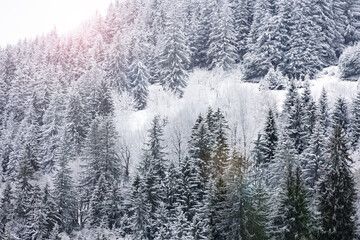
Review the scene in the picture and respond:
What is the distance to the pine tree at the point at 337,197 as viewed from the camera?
28844mm

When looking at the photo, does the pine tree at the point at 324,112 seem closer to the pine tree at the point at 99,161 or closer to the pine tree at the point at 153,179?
the pine tree at the point at 153,179

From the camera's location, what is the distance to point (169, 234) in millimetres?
38625

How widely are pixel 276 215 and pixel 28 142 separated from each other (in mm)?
49986

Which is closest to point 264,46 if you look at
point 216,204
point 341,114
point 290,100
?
point 290,100

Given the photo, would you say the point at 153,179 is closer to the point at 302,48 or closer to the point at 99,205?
the point at 99,205

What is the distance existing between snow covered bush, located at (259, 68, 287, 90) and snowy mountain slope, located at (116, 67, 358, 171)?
186cm

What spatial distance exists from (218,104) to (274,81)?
11.8 m

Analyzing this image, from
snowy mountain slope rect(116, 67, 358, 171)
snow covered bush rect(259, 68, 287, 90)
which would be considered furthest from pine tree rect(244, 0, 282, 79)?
snow covered bush rect(259, 68, 287, 90)

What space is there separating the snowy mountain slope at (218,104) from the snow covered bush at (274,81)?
1.86m

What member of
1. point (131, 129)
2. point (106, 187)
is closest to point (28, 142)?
point (131, 129)

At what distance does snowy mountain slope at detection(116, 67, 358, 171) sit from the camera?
54781mm

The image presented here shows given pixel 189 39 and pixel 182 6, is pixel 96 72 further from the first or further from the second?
pixel 182 6

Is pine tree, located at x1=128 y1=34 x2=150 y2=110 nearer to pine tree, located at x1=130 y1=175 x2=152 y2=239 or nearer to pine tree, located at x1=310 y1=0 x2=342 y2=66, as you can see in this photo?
pine tree, located at x1=130 y1=175 x2=152 y2=239

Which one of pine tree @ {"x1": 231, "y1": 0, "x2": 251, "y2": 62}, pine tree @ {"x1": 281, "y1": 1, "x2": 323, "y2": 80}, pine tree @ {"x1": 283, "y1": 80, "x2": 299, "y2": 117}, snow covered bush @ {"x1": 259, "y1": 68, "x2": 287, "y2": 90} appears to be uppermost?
pine tree @ {"x1": 231, "y1": 0, "x2": 251, "y2": 62}
